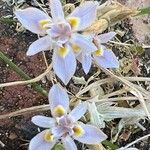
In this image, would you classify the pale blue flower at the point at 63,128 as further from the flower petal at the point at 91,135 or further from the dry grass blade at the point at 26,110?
the dry grass blade at the point at 26,110

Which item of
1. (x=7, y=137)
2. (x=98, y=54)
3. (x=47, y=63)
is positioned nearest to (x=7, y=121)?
(x=7, y=137)

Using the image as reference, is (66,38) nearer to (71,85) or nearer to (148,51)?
(71,85)

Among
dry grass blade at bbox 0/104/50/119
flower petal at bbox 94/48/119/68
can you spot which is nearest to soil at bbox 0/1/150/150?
dry grass blade at bbox 0/104/50/119

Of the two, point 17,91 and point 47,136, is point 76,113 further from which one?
point 17,91

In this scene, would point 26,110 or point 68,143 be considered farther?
point 26,110

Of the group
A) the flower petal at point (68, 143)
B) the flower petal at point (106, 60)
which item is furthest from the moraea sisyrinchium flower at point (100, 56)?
the flower petal at point (68, 143)

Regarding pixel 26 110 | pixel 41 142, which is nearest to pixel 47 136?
pixel 41 142

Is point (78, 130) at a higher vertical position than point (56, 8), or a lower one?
lower
